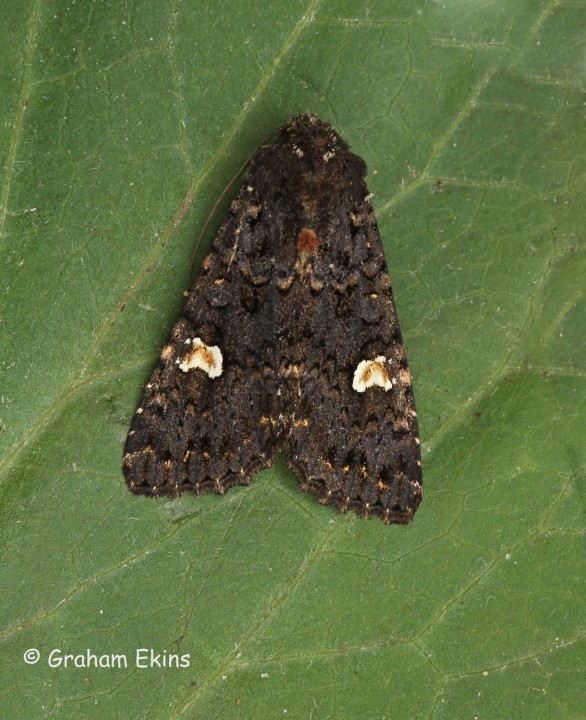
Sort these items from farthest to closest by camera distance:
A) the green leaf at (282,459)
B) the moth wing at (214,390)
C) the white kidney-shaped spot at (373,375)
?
the white kidney-shaped spot at (373,375)
the moth wing at (214,390)
the green leaf at (282,459)

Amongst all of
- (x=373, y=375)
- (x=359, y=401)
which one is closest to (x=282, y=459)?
(x=359, y=401)

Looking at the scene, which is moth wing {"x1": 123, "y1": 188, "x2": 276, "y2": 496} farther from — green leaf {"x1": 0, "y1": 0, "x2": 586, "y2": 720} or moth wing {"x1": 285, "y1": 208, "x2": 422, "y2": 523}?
moth wing {"x1": 285, "y1": 208, "x2": 422, "y2": 523}

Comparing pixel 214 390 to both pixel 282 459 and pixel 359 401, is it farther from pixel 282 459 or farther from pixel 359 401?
pixel 359 401

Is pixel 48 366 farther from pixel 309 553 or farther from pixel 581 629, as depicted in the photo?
pixel 581 629

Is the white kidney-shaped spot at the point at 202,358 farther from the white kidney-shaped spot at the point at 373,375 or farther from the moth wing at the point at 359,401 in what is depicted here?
the white kidney-shaped spot at the point at 373,375

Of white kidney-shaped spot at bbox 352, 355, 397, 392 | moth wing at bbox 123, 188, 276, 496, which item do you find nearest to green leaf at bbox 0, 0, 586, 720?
moth wing at bbox 123, 188, 276, 496

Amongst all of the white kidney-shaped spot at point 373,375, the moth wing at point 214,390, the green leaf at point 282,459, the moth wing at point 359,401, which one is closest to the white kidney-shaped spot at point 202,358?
the moth wing at point 214,390

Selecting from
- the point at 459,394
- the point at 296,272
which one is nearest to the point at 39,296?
the point at 296,272
